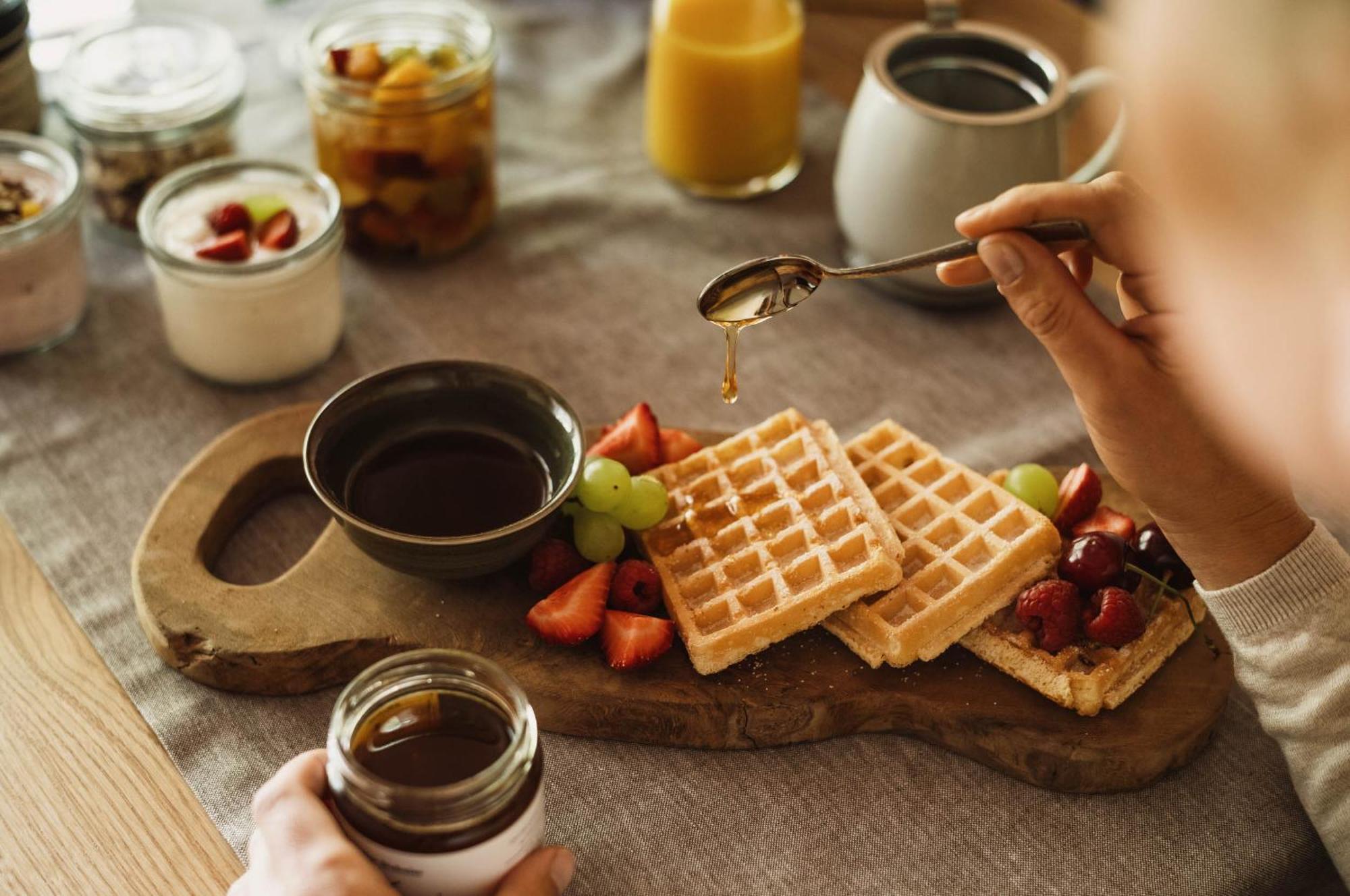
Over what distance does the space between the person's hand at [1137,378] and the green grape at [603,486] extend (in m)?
0.44

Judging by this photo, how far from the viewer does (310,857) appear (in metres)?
1.02

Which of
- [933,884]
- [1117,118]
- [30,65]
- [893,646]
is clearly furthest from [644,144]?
[933,884]

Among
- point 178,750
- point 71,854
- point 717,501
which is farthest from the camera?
point 717,501

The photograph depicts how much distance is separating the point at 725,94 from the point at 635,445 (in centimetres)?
77

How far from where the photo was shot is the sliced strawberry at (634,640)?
1.30 meters

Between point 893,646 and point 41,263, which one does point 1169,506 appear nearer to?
point 893,646

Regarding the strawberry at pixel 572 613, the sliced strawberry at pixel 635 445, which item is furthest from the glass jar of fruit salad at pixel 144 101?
the strawberry at pixel 572 613

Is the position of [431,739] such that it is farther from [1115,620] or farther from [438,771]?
[1115,620]

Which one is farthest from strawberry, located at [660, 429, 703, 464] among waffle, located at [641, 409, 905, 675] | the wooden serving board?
the wooden serving board

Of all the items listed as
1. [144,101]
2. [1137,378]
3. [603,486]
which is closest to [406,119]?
[144,101]

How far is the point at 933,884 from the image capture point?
3.95ft

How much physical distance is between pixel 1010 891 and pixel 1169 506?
405 millimetres

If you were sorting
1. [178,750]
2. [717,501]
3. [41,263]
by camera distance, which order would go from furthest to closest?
[41,263]
[717,501]
[178,750]

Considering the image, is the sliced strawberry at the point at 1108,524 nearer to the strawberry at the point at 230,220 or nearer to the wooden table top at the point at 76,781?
the wooden table top at the point at 76,781
